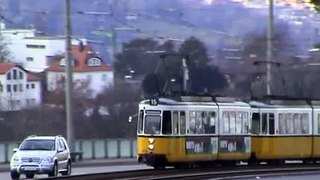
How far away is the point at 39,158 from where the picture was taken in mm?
38500

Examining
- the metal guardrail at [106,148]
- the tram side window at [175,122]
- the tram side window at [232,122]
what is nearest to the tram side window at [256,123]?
the tram side window at [232,122]

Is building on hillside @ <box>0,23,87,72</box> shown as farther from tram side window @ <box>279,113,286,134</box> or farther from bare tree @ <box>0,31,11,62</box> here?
tram side window @ <box>279,113,286,134</box>

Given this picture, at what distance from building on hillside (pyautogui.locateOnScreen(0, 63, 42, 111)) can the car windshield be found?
32528 mm

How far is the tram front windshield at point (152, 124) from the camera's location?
4181 cm

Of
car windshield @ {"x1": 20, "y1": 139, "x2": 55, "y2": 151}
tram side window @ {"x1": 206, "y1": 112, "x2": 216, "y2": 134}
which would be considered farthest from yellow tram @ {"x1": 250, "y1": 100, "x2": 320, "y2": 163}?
car windshield @ {"x1": 20, "y1": 139, "x2": 55, "y2": 151}

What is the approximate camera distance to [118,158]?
6625cm

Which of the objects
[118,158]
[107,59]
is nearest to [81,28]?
[107,59]

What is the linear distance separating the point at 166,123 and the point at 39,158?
5.55 metres

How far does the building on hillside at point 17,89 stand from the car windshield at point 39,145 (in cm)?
3253

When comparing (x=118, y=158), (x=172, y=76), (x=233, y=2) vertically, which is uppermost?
(x=233, y=2)

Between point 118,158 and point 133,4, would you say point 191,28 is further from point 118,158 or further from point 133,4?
point 118,158

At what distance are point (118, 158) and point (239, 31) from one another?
1051 cm

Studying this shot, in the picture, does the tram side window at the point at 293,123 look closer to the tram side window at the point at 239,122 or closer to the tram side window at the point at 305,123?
the tram side window at the point at 305,123

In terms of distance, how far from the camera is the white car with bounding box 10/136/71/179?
1511 inches
